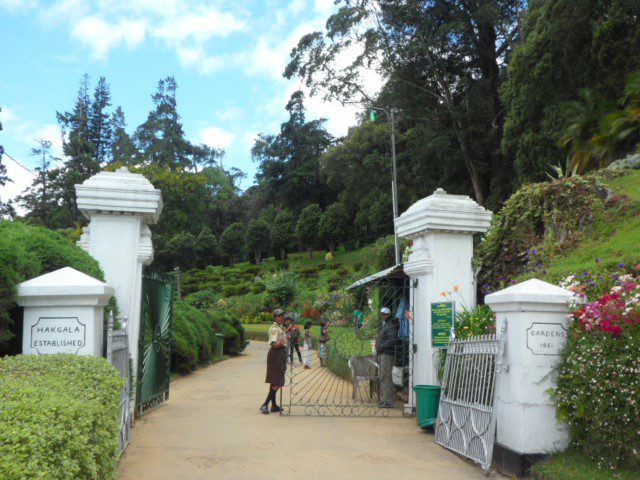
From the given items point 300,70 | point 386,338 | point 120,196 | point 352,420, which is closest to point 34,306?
point 120,196

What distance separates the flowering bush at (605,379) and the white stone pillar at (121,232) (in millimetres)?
5119

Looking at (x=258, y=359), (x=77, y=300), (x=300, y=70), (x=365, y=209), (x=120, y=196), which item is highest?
(x=300, y=70)

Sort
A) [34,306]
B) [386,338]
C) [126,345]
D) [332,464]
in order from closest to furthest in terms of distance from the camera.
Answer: [34,306] < [332,464] < [126,345] < [386,338]

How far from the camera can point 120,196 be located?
7719 millimetres

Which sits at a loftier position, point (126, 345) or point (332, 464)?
point (126, 345)

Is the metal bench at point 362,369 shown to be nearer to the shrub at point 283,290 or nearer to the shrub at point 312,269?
the shrub at point 283,290

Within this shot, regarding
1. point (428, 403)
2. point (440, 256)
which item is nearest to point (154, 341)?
point (428, 403)

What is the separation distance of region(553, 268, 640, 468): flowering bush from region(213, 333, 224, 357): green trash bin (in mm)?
14705

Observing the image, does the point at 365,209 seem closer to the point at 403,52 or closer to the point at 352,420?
the point at 403,52

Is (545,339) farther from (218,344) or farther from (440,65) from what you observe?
(440,65)

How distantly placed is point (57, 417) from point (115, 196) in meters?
5.03

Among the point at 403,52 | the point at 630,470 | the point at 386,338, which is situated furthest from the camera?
the point at 403,52

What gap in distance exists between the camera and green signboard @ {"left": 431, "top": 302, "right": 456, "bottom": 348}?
8047 millimetres

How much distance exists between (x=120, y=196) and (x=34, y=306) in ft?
8.81
